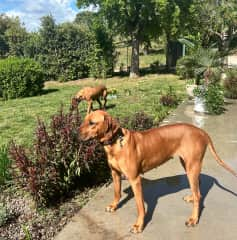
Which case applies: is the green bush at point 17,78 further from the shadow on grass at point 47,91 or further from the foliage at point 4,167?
the foliage at point 4,167

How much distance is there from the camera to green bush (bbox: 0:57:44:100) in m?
15.6

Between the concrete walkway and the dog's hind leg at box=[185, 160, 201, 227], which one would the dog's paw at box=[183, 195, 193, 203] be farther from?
the dog's hind leg at box=[185, 160, 201, 227]

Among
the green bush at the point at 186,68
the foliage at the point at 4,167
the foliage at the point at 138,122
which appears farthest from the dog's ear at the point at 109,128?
the green bush at the point at 186,68

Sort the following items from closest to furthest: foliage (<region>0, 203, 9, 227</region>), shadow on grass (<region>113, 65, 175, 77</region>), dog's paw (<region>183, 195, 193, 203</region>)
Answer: foliage (<region>0, 203, 9, 227</region>)
dog's paw (<region>183, 195, 193, 203</region>)
shadow on grass (<region>113, 65, 175, 77</region>)

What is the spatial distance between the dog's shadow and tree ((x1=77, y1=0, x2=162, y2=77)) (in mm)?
13396

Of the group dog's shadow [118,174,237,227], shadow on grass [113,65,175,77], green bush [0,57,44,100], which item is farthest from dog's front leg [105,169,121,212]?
shadow on grass [113,65,175,77]

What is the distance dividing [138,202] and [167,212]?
57cm

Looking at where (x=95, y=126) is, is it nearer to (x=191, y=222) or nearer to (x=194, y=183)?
(x=194, y=183)

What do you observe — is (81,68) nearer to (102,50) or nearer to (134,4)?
(102,50)

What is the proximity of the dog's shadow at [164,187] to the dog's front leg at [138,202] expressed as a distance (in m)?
0.44

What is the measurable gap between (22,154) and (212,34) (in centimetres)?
2639

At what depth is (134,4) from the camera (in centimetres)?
1798

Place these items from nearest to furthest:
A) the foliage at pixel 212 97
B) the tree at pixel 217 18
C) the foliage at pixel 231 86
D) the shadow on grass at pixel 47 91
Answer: the foliage at pixel 212 97
the foliage at pixel 231 86
the shadow on grass at pixel 47 91
the tree at pixel 217 18

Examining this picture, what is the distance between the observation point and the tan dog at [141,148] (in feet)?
11.8
